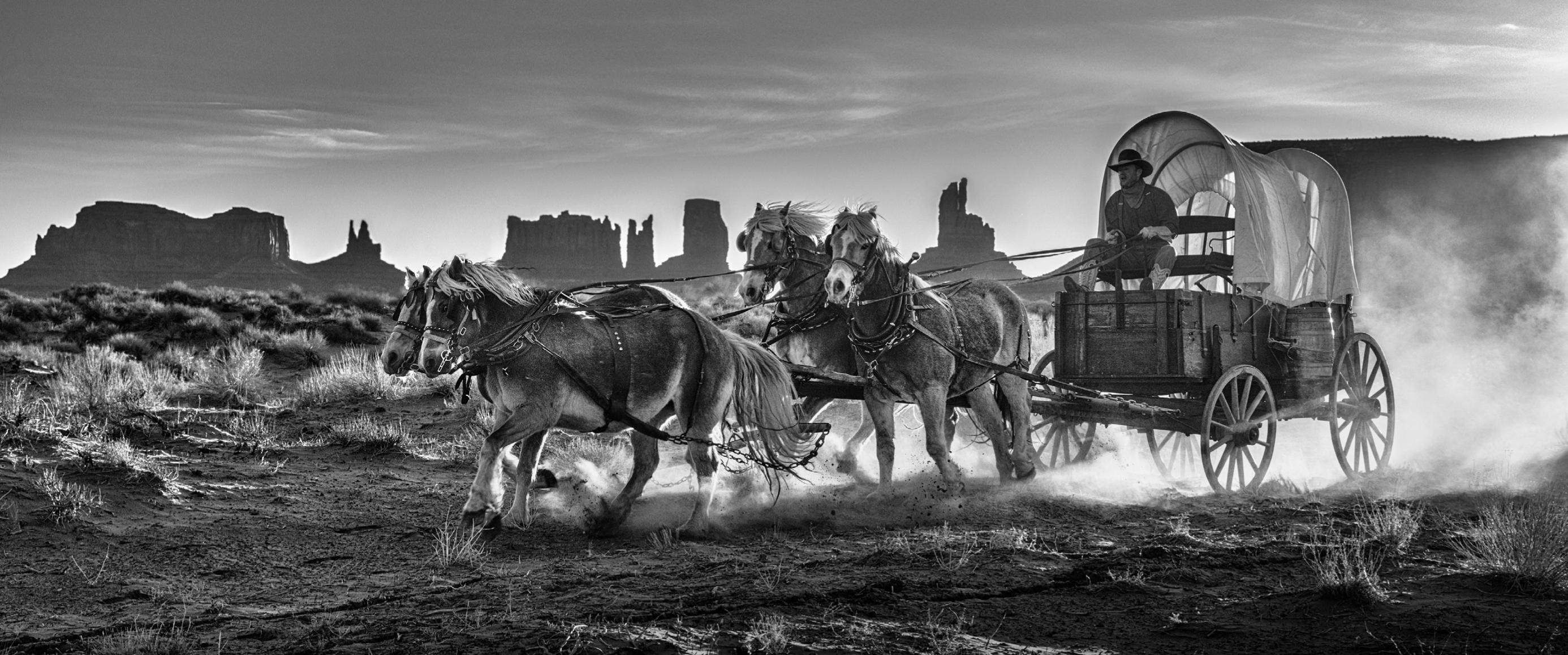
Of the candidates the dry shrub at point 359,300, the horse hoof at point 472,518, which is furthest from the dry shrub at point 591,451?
the dry shrub at point 359,300

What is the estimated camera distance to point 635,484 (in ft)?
25.3

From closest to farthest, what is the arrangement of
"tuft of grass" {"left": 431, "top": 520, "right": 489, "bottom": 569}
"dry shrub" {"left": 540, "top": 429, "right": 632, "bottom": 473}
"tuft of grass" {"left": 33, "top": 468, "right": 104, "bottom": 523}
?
"tuft of grass" {"left": 431, "top": 520, "right": 489, "bottom": 569}
"tuft of grass" {"left": 33, "top": 468, "right": 104, "bottom": 523}
"dry shrub" {"left": 540, "top": 429, "right": 632, "bottom": 473}

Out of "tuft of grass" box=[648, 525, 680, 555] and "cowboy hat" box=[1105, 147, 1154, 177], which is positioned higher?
"cowboy hat" box=[1105, 147, 1154, 177]

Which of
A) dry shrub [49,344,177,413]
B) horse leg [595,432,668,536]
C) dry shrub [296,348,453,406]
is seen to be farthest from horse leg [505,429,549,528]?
dry shrub [296,348,453,406]

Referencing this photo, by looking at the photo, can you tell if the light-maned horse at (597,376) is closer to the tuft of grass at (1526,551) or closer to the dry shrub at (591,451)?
the dry shrub at (591,451)

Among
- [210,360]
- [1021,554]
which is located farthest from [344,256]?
[1021,554]

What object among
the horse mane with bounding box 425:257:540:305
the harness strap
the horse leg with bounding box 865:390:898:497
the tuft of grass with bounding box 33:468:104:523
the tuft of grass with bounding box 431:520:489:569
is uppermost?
the horse mane with bounding box 425:257:540:305

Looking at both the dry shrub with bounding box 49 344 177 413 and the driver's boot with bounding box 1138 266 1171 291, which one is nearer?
the driver's boot with bounding box 1138 266 1171 291

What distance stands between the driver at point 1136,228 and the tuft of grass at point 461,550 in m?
5.51

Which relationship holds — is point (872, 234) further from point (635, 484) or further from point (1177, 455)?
point (1177, 455)

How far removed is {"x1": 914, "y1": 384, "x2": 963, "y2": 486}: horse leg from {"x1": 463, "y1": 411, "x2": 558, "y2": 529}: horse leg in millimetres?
3225

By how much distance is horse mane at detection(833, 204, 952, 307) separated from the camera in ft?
28.2

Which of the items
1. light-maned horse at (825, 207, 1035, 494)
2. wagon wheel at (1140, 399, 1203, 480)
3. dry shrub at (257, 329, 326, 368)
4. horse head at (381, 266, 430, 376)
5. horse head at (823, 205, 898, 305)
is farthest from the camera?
dry shrub at (257, 329, 326, 368)

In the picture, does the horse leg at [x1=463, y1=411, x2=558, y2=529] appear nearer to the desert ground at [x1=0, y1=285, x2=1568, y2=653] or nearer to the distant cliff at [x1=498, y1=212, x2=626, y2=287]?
the desert ground at [x1=0, y1=285, x2=1568, y2=653]
